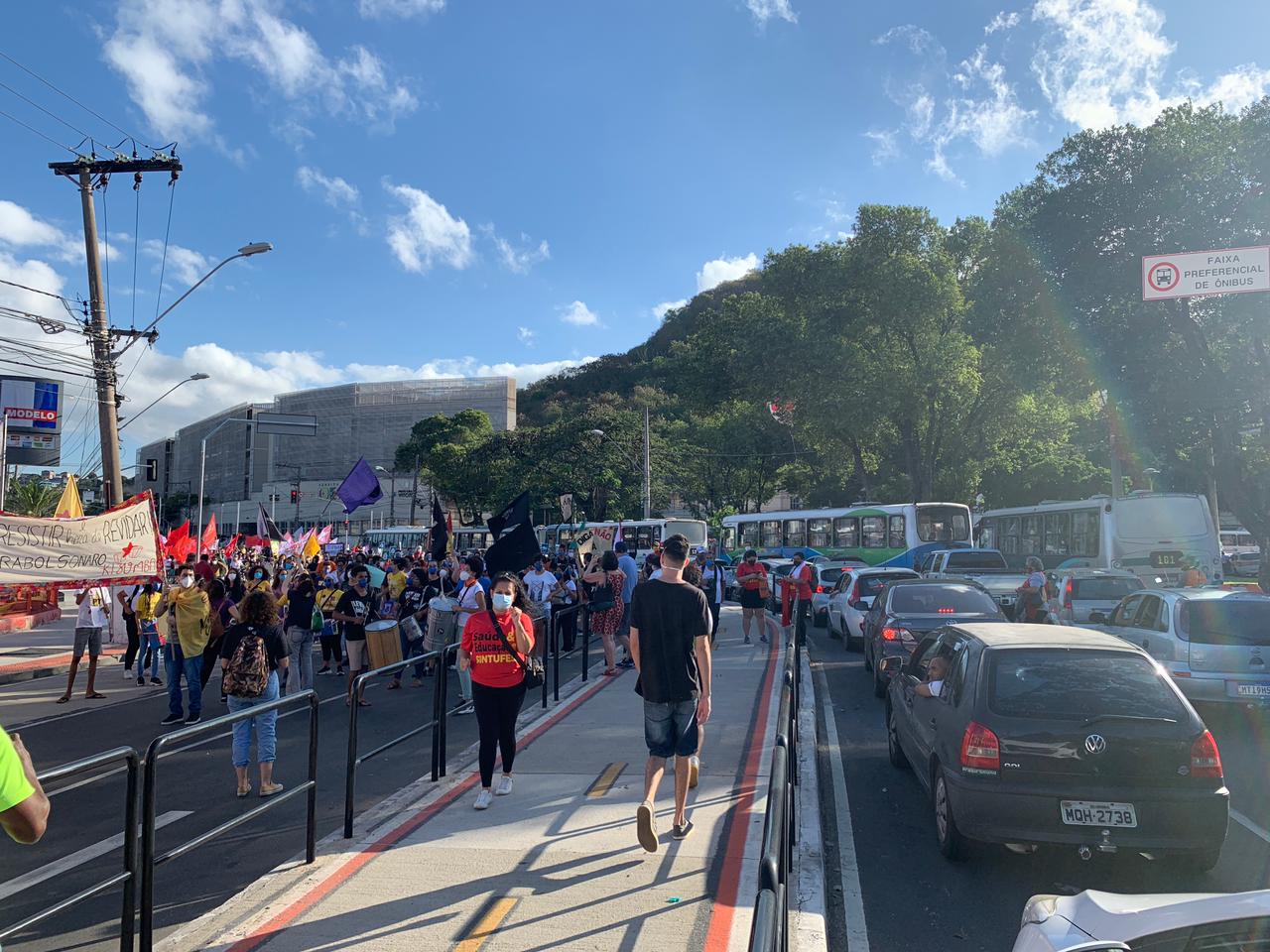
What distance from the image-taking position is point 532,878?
17.7 ft

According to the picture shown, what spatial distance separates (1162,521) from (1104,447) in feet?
84.0

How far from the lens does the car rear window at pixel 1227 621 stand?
9.41 metres

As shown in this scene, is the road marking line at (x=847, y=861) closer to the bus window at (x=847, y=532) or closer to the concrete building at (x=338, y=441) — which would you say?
the bus window at (x=847, y=532)

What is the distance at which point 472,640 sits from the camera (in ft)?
22.3

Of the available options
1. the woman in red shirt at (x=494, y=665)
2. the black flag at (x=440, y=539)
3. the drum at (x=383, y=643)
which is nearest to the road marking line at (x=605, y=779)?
the woman in red shirt at (x=494, y=665)

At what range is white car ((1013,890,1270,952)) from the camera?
2676 mm

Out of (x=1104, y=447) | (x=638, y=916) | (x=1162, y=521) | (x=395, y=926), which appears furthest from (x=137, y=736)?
(x=1104, y=447)

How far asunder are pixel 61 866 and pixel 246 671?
2.16 metres

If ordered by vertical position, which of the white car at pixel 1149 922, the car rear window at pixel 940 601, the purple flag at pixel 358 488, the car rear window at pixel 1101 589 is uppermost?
the purple flag at pixel 358 488

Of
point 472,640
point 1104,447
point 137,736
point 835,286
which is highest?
point 835,286

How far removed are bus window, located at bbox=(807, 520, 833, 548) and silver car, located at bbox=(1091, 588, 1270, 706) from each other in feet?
76.7

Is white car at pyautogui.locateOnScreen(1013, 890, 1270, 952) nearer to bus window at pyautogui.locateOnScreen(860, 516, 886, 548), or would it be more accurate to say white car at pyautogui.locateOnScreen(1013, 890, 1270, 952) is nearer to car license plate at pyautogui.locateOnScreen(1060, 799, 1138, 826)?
car license plate at pyautogui.locateOnScreen(1060, 799, 1138, 826)

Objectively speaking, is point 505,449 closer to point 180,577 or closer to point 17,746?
point 180,577

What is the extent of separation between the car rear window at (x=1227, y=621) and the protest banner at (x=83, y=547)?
542 inches
